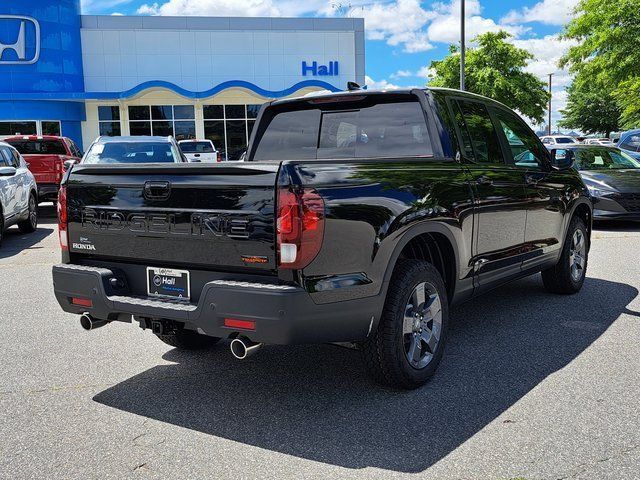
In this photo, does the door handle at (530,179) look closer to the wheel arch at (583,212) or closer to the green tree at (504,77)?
the wheel arch at (583,212)

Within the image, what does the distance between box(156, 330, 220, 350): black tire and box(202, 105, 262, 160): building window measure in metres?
29.3

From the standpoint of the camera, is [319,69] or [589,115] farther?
[589,115]

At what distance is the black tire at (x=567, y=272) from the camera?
21.1 feet

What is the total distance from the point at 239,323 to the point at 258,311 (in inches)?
5.6

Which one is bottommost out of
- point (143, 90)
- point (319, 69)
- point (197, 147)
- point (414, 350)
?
point (414, 350)

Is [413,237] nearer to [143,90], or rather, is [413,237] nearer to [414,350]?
[414,350]

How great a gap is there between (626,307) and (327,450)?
12.9ft

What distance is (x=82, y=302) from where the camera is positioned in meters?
4.05

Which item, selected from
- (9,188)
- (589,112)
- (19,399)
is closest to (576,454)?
(19,399)

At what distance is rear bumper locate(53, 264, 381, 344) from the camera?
3.37 m

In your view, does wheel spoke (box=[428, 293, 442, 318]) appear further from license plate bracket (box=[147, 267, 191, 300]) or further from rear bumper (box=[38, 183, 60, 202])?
rear bumper (box=[38, 183, 60, 202])

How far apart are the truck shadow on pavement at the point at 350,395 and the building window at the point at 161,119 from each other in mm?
29868

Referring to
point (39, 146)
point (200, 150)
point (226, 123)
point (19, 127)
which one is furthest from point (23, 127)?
point (39, 146)

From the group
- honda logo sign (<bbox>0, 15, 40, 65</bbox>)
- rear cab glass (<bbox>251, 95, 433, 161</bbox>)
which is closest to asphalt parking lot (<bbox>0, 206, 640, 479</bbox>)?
rear cab glass (<bbox>251, 95, 433, 161</bbox>)
